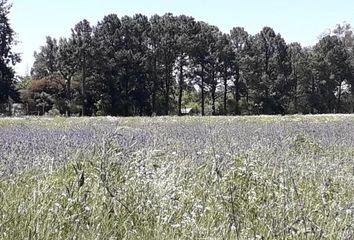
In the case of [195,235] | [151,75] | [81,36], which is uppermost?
[81,36]

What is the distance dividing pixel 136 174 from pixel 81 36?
58738 mm

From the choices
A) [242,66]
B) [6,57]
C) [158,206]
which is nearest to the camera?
[158,206]

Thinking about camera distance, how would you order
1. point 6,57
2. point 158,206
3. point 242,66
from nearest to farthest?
1. point 158,206
2. point 6,57
3. point 242,66

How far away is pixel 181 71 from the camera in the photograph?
6725 centimetres

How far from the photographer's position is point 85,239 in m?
2.88

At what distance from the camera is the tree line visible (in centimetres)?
5966

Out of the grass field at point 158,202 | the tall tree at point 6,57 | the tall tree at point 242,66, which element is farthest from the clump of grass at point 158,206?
the tall tree at point 242,66

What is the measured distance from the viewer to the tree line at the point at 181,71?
5966 centimetres

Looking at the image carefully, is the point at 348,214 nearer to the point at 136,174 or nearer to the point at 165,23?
the point at 136,174

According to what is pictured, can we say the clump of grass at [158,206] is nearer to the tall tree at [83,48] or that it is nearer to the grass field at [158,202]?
the grass field at [158,202]

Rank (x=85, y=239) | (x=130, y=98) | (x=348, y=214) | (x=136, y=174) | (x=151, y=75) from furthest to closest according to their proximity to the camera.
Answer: (x=151, y=75)
(x=130, y=98)
(x=136, y=174)
(x=348, y=214)
(x=85, y=239)

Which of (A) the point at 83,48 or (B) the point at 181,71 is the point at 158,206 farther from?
(B) the point at 181,71

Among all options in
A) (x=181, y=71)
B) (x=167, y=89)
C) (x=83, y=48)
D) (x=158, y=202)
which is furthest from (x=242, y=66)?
(x=158, y=202)

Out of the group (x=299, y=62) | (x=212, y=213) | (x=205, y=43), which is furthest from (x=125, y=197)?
(x=299, y=62)
